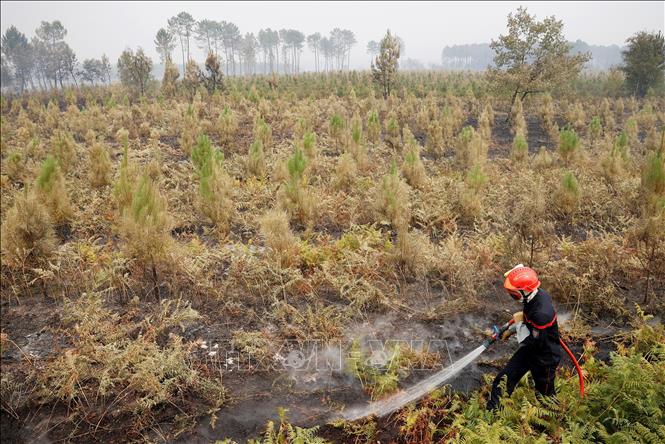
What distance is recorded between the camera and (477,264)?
5578 mm

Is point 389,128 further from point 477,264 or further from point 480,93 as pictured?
point 480,93

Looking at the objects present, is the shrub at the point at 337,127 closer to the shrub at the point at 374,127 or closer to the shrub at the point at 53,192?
the shrub at the point at 374,127

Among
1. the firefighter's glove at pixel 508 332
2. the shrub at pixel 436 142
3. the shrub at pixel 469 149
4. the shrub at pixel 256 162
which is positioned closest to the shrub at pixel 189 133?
the shrub at pixel 256 162

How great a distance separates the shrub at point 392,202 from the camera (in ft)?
21.8

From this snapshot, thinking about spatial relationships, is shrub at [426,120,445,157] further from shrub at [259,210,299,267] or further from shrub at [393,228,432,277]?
shrub at [259,210,299,267]

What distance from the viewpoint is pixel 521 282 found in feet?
10.2

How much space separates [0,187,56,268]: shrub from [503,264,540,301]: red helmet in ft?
17.2

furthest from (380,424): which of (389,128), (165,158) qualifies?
(389,128)

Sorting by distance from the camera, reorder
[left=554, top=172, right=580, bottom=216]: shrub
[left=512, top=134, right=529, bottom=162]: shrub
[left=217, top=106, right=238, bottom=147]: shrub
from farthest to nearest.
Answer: [left=217, top=106, right=238, bottom=147]: shrub < [left=512, top=134, right=529, bottom=162]: shrub < [left=554, top=172, right=580, bottom=216]: shrub

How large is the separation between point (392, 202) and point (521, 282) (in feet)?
12.0

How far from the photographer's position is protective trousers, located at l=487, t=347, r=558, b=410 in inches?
130

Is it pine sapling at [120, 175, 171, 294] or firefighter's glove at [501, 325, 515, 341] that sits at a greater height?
pine sapling at [120, 175, 171, 294]

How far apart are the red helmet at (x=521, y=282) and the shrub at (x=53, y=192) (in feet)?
21.2

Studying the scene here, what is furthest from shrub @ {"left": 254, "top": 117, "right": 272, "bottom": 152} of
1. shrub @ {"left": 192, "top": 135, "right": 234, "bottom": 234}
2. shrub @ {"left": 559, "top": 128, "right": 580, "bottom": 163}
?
shrub @ {"left": 559, "top": 128, "right": 580, "bottom": 163}
